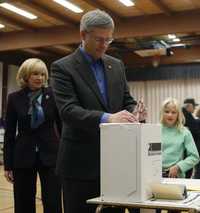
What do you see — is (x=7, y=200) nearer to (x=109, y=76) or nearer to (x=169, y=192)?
(x=109, y=76)

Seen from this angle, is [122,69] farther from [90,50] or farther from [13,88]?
[13,88]

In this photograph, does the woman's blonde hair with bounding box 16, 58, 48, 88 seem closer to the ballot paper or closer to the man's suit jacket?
the man's suit jacket

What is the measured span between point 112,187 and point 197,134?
2760mm

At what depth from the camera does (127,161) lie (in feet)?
4.96

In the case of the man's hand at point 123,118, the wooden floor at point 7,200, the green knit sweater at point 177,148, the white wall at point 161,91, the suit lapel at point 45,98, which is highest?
the white wall at point 161,91

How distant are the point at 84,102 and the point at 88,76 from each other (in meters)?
0.10

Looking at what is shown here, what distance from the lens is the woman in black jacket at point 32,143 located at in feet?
7.89

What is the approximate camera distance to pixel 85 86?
1688mm

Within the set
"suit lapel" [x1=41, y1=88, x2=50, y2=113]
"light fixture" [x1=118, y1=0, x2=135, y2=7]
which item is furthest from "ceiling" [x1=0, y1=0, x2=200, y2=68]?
"suit lapel" [x1=41, y1=88, x2=50, y2=113]

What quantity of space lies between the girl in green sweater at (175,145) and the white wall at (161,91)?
8.15 metres

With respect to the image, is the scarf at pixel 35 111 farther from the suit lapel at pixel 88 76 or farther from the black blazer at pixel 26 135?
the suit lapel at pixel 88 76

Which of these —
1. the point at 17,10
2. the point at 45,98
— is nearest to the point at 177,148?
the point at 45,98

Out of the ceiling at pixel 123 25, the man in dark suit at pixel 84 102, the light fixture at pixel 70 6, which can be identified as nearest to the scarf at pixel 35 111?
the man in dark suit at pixel 84 102

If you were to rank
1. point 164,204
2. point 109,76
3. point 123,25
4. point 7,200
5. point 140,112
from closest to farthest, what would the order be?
point 164,204, point 140,112, point 109,76, point 7,200, point 123,25
